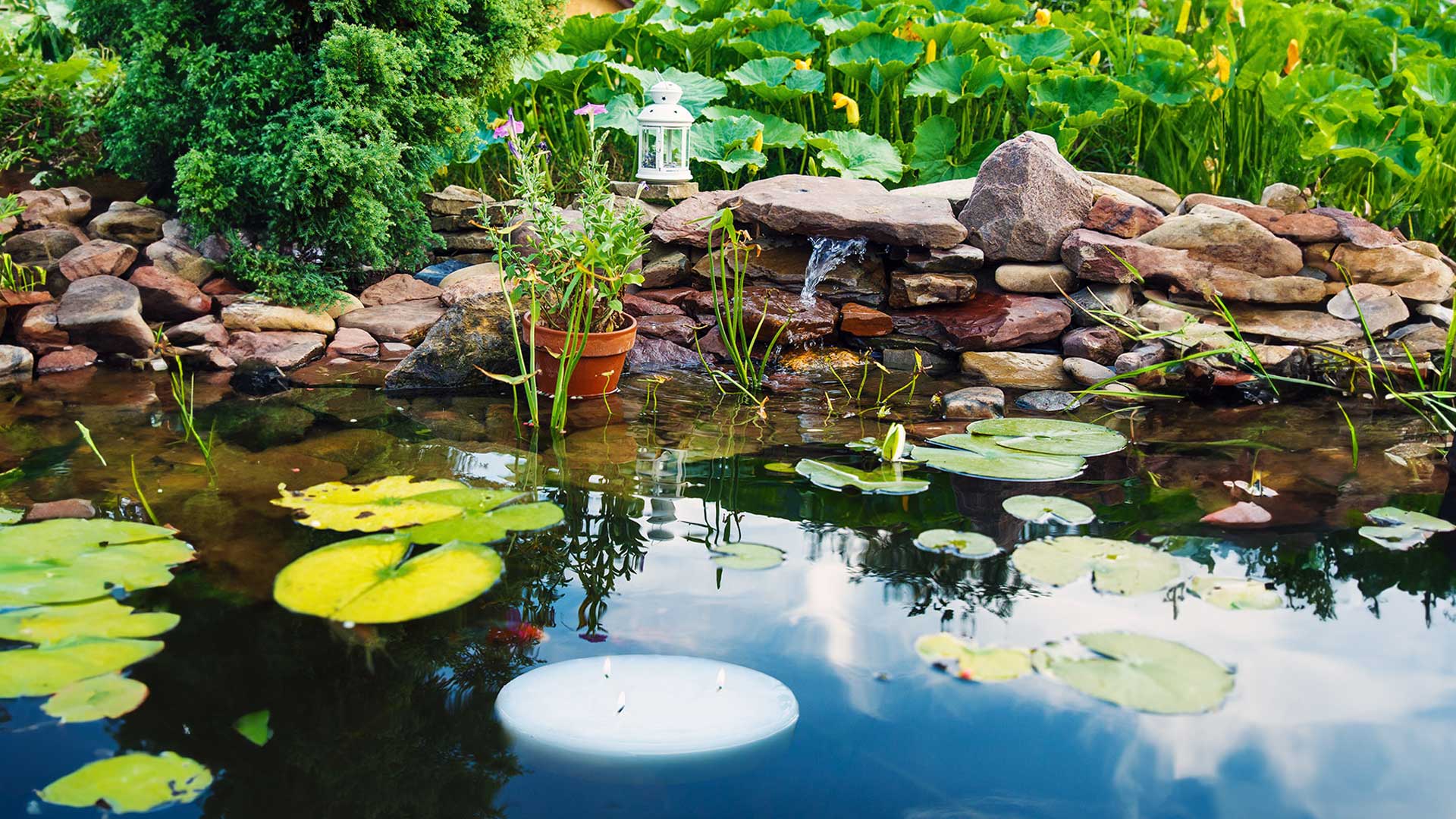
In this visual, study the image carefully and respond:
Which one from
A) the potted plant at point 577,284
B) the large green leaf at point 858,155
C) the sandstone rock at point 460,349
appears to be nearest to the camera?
the potted plant at point 577,284

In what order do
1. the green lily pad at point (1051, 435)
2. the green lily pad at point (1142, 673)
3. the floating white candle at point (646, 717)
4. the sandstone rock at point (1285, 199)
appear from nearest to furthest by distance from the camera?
the floating white candle at point (646, 717), the green lily pad at point (1142, 673), the green lily pad at point (1051, 435), the sandstone rock at point (1285, 199)

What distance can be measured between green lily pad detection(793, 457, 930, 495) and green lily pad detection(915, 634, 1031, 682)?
0.75m

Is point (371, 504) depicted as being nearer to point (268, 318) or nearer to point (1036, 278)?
point (268, 318)

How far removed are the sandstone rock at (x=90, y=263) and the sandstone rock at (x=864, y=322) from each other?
2.96 meters

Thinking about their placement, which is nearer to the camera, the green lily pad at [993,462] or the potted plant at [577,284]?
the green lily pad at [993,462]

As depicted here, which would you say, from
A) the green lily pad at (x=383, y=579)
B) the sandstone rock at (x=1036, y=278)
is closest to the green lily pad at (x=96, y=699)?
the green lily pad at (x=383, y=579)

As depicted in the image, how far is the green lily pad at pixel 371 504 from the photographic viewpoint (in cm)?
228

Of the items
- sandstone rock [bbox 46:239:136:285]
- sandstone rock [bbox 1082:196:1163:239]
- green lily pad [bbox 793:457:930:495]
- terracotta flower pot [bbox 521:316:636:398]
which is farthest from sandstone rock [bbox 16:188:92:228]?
sandstone rock [bbox 1082:196:1163:239]

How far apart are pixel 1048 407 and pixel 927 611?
170cm

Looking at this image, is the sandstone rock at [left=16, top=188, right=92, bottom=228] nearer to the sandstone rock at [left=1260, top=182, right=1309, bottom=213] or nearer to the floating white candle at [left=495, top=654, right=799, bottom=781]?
the floating white candle at [left=495, top=654, right=799, bottom=781]

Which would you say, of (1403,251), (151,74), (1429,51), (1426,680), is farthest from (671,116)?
(1429,51)

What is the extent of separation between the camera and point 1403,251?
3967mm

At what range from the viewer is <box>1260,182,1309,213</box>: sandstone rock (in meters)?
4.43

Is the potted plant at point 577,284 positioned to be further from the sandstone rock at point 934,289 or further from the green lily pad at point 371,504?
the sandstone rock at point 934,289
